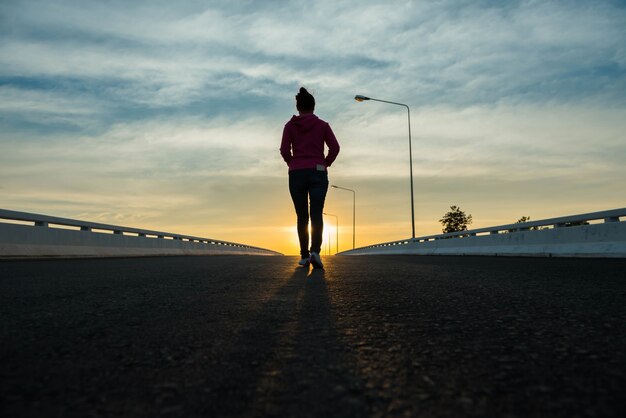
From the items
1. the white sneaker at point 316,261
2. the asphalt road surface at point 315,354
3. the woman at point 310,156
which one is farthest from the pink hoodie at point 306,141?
the asphalt road surface at point 315,354

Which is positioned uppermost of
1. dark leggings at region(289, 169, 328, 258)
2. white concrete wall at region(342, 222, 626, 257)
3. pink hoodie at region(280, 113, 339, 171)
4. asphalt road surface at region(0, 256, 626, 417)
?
pink hoodie at region(280, 113, 339, 171)

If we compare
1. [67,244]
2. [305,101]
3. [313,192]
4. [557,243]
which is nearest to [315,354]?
[313,192]

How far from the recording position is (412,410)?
1.76m

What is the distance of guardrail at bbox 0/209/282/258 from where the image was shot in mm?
11883

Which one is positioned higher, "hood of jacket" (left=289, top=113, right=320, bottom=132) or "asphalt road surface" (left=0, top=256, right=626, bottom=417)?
"hood of jacket" (left=289, top=113, right=320, bottom=132)

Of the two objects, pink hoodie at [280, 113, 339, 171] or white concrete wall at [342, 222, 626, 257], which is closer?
pink hoodie at [280, 113, 339, 171]

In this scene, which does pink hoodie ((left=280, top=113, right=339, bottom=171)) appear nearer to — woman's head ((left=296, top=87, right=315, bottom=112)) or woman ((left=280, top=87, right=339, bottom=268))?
woman ((left=280, top=87, right=339, bottom=268))

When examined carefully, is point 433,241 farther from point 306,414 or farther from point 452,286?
point 306,414

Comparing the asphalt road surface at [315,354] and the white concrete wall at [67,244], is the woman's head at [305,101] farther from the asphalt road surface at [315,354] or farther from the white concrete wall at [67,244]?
the white concrete wall at [67,244]

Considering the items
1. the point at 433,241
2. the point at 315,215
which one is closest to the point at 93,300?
the point at 315,215

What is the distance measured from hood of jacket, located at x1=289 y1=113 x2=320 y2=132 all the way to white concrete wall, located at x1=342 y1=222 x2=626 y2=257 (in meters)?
6.52

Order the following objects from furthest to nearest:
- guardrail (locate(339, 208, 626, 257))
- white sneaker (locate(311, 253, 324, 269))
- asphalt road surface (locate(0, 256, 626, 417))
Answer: guardrail (locate(339, 208, 626, 257)) → white sneaker (locate(311, 253, 324, 269)) → asphalt road surface (locate(0, 256, 626, 417))

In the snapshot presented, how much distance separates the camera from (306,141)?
8.55m

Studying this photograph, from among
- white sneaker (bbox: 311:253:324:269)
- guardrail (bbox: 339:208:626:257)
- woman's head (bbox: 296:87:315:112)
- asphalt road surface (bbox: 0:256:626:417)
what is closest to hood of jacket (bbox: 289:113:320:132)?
woman's head (bbox: 296:87:315:112)
